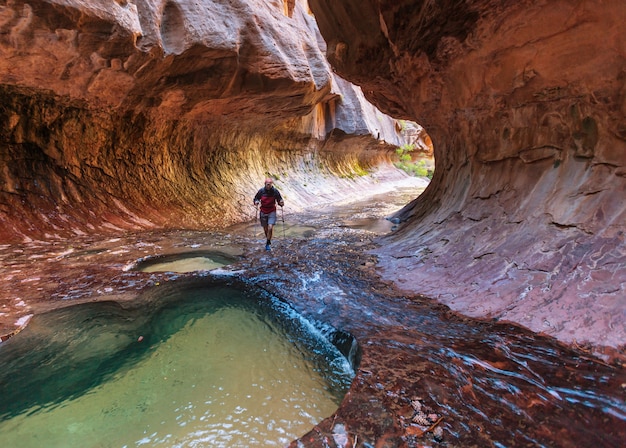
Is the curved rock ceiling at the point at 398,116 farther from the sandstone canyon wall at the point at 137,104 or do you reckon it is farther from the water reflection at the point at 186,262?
the water reflection at the point at 186,262

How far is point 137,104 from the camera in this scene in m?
8.71

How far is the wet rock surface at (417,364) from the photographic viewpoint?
2006 millimetres

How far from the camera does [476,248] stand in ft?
16.1

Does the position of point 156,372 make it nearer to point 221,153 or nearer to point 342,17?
point 342,17

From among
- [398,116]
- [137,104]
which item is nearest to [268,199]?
[137,104]

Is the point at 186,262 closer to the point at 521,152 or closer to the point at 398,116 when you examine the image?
the point at 521,152

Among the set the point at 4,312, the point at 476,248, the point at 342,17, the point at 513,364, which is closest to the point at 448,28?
the point at 342,17

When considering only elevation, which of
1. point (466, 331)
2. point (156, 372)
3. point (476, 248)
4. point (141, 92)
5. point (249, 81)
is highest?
point (249, 81)

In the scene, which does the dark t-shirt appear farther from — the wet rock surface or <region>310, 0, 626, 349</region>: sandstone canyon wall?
<region>310, 0, 626, 349</region>: sandstone canyon wall

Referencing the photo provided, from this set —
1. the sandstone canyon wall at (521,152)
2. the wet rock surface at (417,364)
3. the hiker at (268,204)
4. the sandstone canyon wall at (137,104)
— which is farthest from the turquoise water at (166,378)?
the sandstone canyon wall at (137,104)

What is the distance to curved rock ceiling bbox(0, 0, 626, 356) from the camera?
3.69 metres

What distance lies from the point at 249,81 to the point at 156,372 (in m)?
8.44

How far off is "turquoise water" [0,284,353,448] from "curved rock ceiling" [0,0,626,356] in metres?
2.16

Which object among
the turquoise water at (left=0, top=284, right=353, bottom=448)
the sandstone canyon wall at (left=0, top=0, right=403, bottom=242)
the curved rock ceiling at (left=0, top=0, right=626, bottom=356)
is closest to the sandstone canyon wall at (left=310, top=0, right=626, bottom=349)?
the curved rock ceiling at (left=0, top=0, right=626, bottom=356)
